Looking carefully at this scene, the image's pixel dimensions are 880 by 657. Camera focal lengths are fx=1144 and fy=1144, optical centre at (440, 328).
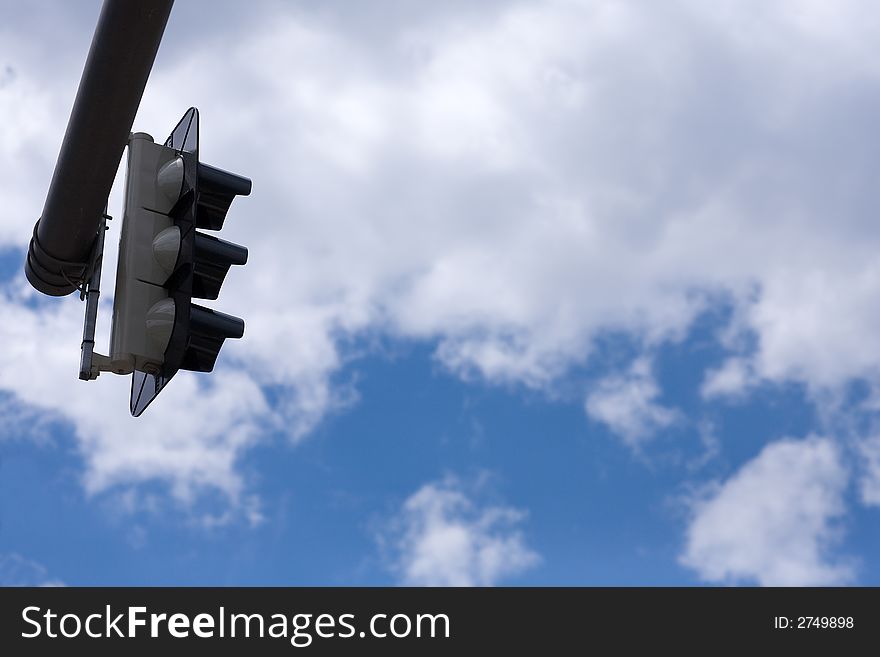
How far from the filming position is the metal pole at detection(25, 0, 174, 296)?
4.17 metres

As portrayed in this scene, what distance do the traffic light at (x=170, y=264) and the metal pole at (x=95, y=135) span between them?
261 mm

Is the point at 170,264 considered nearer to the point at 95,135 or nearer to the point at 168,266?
the point at 168,266

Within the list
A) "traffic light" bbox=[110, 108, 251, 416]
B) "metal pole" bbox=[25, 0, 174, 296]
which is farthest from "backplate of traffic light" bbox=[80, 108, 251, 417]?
"metal pole" bbox=[25, 0, 174, 296]

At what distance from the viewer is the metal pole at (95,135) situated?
417 cm

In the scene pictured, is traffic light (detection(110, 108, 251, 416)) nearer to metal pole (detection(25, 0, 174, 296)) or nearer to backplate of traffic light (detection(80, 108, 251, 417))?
backplate of traffic light (detection(80, 108, 251, 417))

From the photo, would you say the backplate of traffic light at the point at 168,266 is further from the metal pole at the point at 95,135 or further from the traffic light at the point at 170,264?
the metal pole at the point at 95,135

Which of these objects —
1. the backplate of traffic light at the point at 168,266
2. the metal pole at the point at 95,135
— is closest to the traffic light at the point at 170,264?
the backplate of traffic light at the point at 168,266

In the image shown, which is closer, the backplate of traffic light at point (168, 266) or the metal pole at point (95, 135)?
the metal pole at point (95, 135)

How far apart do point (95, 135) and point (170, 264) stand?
68 centimetres

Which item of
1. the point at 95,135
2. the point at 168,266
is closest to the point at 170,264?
the point at 168,266

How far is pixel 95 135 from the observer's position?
453 cm

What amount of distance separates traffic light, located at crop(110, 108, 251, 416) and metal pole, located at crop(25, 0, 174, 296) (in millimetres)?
261

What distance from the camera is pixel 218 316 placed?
4758 millimetres
